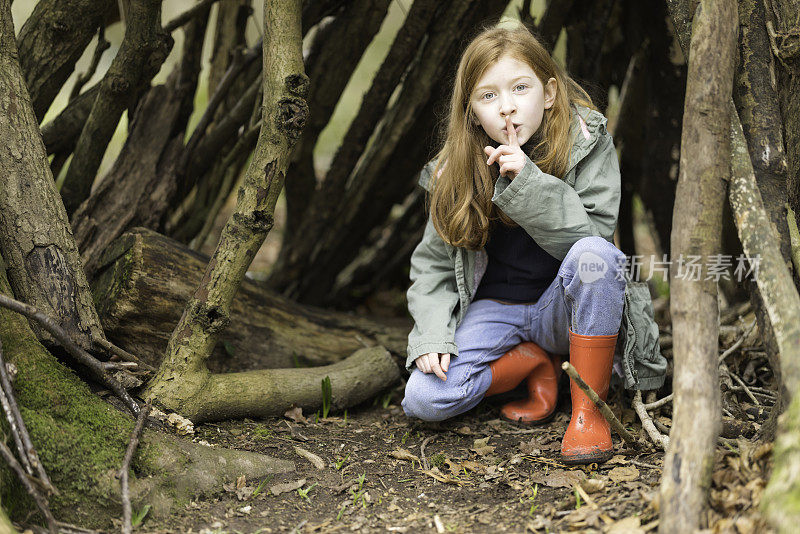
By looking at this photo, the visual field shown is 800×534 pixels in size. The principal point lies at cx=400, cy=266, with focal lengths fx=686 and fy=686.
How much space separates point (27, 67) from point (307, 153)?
121 centimetres

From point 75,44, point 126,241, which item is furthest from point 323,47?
point 126,241

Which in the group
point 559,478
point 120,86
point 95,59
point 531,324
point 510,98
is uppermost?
point 510,98

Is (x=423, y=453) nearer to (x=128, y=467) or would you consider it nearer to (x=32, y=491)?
(x=128, y=467)

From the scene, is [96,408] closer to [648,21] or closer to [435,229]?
[435,229]

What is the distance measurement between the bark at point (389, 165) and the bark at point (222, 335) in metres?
0.51

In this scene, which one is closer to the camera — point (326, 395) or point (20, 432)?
point (20, 432)

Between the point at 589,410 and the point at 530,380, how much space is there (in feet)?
1.43

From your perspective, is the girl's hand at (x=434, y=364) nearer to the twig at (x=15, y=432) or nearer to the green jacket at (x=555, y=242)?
the green jacket at (x=555, y=242)

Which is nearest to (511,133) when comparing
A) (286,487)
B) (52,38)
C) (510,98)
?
(510,98)

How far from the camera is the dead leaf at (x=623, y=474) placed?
5.98 ft

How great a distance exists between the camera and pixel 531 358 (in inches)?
95.3

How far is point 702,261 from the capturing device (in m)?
1.58

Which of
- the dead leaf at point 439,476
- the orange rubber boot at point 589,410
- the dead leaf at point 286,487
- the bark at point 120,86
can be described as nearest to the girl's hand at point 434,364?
the dead leaf at point 439,476

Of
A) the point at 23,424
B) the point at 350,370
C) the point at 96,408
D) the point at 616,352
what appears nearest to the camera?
the point at 23,424
